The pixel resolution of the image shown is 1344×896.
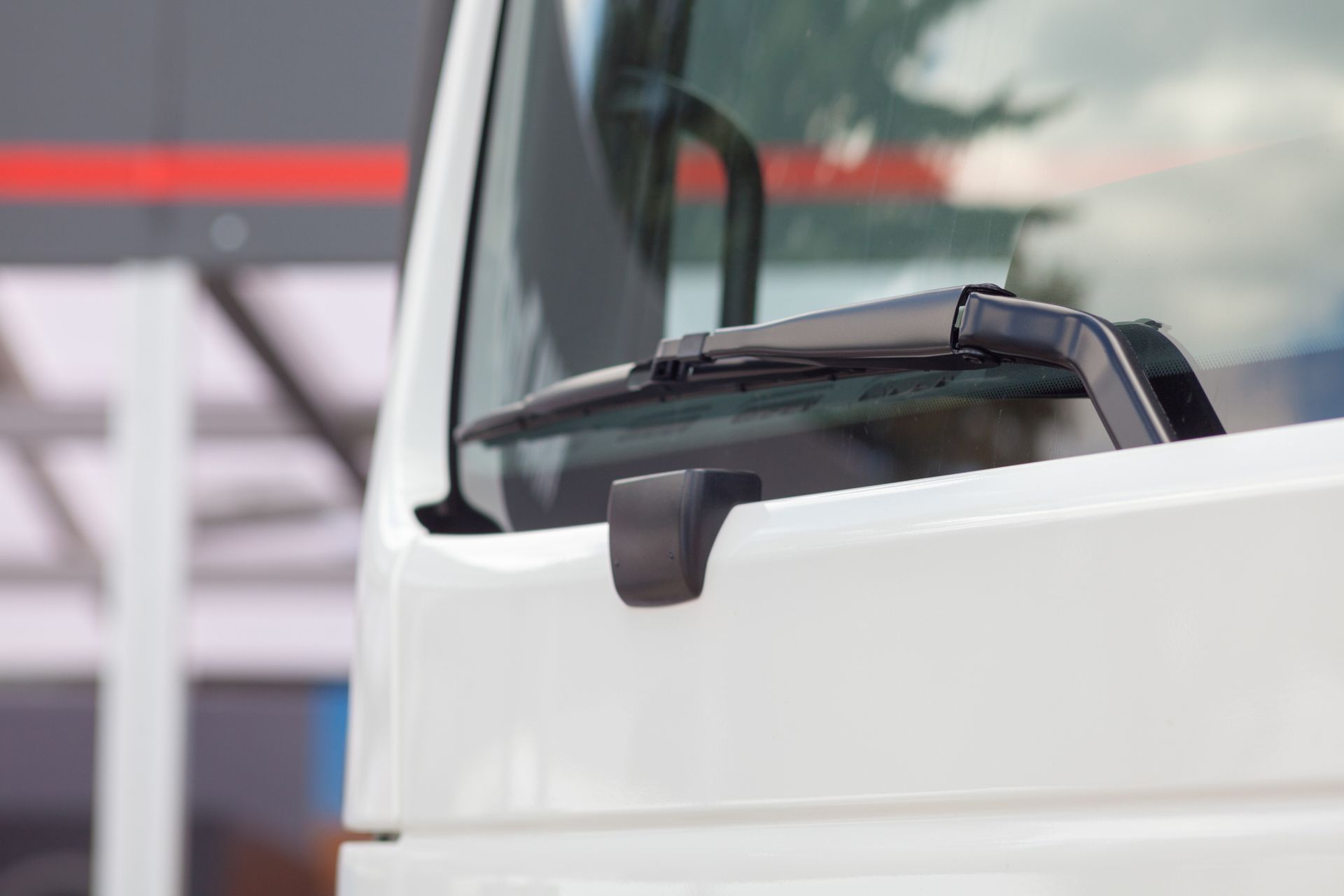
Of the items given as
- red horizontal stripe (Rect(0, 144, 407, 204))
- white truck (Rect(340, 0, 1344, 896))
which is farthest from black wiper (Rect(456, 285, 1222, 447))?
red horizontal stripe (Rect(0, 144, 407, 204))

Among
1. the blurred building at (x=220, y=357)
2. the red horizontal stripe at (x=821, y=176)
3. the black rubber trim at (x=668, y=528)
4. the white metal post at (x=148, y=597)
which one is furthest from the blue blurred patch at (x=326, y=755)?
the black rubber trim at (x=668, y=528)

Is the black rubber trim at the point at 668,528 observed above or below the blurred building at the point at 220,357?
below

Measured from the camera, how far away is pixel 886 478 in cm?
86

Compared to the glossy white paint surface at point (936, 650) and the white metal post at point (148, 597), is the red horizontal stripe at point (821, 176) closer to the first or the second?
the glossy white paint surface at point (936, 650)

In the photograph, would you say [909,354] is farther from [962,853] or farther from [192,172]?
[192,172]

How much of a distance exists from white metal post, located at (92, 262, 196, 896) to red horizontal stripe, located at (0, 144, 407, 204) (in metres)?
0.25

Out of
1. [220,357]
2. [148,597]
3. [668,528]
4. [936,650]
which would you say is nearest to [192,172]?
[148,597]

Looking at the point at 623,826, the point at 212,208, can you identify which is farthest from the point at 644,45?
the point at 212,208

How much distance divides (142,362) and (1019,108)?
12.6ft

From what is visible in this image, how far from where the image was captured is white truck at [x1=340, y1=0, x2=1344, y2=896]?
66 cm

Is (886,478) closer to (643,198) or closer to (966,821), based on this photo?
(966,821)

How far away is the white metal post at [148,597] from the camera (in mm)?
4074

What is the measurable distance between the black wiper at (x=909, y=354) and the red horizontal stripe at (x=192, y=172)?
3230mm

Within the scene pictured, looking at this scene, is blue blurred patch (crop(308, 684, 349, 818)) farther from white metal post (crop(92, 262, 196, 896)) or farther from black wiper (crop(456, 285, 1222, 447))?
black wiper (crop(456, 285, 1222, 447))
